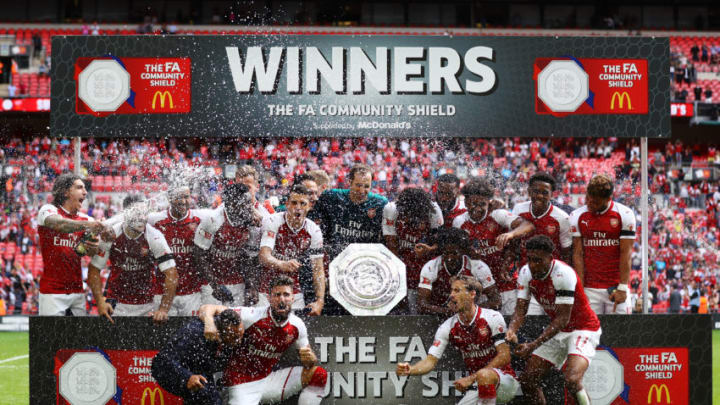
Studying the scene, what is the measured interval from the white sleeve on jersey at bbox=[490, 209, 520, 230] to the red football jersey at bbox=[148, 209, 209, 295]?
2529mm

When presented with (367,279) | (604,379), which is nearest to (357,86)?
(367,279)

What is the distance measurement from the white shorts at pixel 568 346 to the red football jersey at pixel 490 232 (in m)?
0.78

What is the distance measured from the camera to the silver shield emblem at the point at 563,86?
6.94 m

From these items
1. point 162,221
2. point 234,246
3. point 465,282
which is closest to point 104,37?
point 162,221

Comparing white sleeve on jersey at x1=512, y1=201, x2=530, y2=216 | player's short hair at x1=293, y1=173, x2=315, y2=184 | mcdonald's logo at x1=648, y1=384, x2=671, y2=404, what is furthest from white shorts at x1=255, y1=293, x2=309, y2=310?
mcdonald's logo at x1=648, y1=384, x2=671, y2=404

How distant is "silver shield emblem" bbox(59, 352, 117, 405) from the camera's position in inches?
253

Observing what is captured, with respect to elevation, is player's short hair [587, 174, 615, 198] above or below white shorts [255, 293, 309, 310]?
above

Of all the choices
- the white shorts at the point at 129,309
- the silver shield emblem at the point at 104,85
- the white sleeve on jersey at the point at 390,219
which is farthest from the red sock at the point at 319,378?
the silver shield emblem at the point at 104,85

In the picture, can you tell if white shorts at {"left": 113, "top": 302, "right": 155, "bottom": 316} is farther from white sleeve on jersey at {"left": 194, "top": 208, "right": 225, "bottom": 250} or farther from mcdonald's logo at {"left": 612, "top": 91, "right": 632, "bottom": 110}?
mcdonald's logo at {"left": 612, "top": 91, "right": 632, "bottom": 110}

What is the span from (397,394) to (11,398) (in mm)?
4804

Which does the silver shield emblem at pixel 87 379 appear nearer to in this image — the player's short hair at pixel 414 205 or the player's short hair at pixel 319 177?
the player's short hair at pixel 319 177

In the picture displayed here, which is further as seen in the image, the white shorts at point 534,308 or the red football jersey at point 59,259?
the red football jersey at point 59,259

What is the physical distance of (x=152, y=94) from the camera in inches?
271

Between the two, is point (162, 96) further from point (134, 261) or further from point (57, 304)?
point (57, 304)
